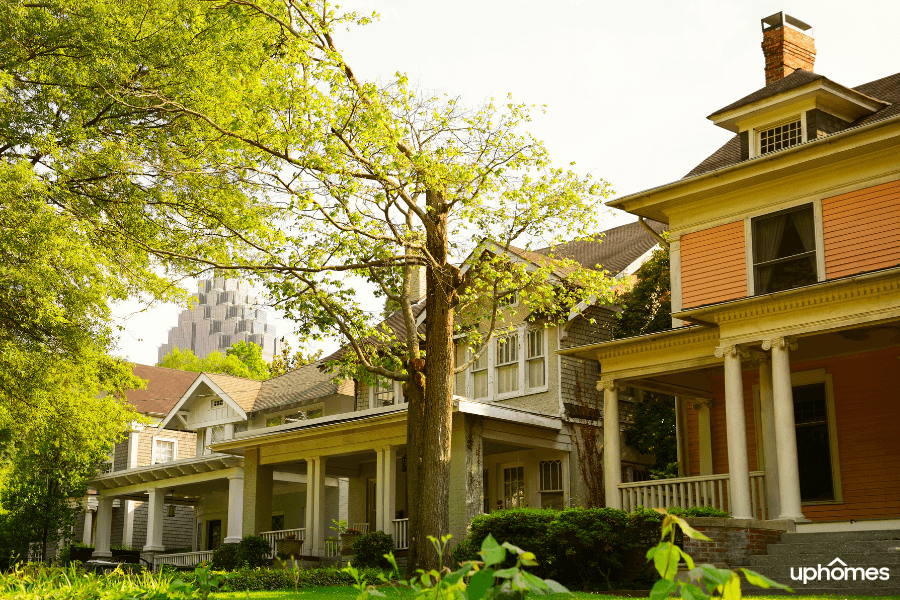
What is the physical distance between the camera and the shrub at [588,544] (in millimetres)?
14695

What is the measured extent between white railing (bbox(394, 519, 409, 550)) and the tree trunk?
23.4 ft

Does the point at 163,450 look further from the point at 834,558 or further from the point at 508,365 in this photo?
the point at 834,558

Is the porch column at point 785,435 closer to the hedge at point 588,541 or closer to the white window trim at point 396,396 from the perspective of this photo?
the hedge at point 588,541

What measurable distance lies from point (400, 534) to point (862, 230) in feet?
41.2

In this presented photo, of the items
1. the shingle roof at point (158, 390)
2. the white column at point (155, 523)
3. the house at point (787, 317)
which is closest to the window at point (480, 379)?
the house at point (787, 317)

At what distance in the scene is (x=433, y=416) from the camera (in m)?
14.1

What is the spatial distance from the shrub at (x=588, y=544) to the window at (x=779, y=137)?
7.95 metres

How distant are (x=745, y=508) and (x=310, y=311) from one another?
804 centimetres

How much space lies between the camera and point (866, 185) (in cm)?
1556

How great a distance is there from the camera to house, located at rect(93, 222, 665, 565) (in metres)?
20.7

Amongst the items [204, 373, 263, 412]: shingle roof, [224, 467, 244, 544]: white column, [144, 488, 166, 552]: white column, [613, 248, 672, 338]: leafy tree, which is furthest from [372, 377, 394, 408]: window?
[144, 488, 166, 552]: white column

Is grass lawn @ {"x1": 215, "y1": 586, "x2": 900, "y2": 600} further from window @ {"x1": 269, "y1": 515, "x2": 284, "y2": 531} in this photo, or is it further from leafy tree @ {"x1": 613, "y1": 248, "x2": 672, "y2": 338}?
window @ {"x1": 269, "y1": 515, "x2": 284, "y2": 531}

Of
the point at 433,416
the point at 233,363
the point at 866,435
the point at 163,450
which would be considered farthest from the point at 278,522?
the point at 233,363

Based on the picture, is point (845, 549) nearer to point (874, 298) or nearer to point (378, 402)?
point (874, 298)
